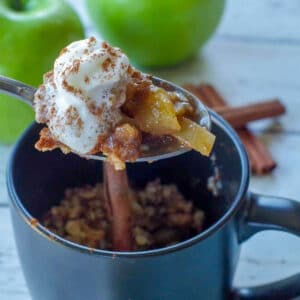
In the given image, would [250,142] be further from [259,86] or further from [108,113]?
[108,113]

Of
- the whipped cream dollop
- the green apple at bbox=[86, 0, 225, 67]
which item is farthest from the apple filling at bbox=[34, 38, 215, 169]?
the green apple at bbox=[86, 0, 225, 67]

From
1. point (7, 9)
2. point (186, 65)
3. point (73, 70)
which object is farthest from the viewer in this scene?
point (186, 65)

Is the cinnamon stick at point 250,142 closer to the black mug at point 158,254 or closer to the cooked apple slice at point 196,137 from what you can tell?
the black mug at point 158,254

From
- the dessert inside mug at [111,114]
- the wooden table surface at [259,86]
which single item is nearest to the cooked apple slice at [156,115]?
the dessert inside mug at [111,114]

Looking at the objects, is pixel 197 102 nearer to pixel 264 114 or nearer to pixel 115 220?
pixel 115 220

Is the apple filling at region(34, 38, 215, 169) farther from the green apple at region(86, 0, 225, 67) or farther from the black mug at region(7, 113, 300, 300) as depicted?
the green apple at region(86, 0, 225, 67)

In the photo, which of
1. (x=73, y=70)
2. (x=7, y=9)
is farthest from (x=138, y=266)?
(x=7, y=9)
